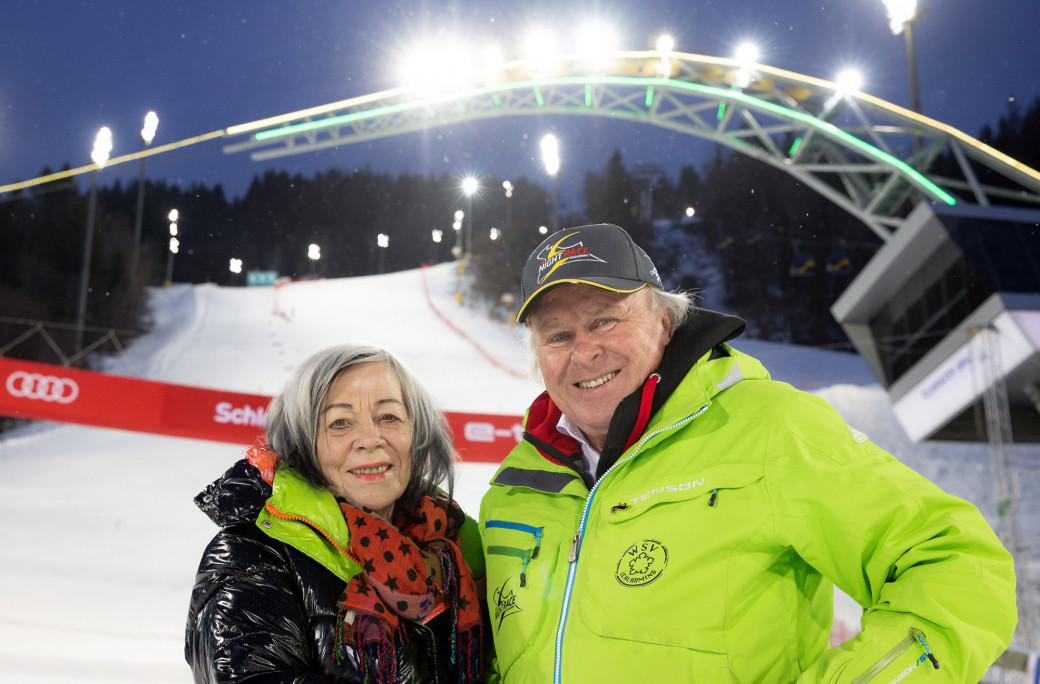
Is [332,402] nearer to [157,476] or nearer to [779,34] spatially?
[157,476]

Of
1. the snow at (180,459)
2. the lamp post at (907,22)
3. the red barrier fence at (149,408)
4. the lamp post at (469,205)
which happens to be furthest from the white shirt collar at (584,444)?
the lamp post at (469,205)

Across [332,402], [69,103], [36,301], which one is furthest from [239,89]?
[332,402]

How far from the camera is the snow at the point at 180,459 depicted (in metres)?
4.95

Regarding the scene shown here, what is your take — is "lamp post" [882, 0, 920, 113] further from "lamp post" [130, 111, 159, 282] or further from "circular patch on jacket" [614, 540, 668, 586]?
"lamp post" [130, 111, 159, 282]

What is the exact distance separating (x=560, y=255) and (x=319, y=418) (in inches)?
32.6

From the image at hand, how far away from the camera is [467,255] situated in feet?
59.6

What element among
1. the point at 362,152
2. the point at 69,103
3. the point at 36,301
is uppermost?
the point at 362,152

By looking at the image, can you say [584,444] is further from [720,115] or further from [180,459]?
[720,115]

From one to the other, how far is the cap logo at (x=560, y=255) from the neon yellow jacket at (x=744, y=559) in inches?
16.5

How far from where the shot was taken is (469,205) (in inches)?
749

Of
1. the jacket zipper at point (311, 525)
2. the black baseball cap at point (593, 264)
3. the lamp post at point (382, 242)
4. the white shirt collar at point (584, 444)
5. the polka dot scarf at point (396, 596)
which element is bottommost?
the polka dot scarf at point (396, 596)

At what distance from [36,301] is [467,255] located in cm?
1080

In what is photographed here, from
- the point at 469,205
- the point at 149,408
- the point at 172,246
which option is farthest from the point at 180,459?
the point at 469,205

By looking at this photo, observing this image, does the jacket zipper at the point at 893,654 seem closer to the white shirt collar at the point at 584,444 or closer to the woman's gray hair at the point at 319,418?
the white shirt collar at the point at 584,444
